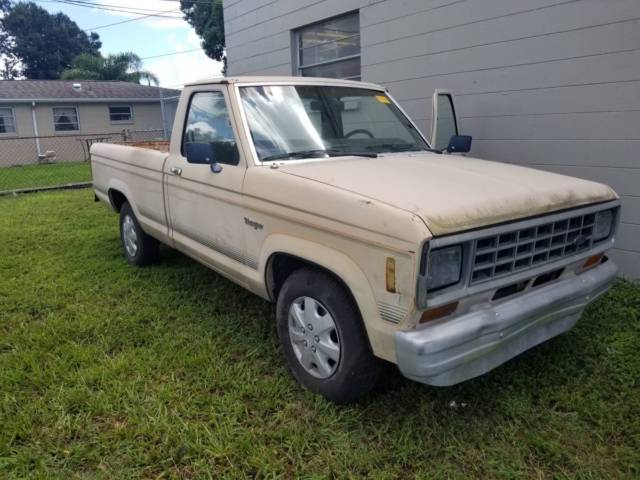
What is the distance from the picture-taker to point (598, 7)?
459cm

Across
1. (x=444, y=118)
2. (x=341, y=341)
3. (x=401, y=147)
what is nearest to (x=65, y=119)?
(x=444, y=118)

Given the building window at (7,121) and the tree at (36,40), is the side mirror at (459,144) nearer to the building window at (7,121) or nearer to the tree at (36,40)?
the building window at (7,121)

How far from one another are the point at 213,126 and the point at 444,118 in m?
2.49

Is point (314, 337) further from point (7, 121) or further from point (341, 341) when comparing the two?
point (7, 121)

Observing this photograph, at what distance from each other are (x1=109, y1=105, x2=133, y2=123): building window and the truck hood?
87.7 feet

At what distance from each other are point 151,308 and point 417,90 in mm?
4097

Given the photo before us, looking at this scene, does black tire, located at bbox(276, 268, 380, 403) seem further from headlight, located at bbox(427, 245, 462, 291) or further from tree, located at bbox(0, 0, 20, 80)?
tree, located at bbox(0, 0, 20, 80)

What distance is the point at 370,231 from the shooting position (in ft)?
8.15

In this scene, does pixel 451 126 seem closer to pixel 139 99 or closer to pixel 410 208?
pixel 410 208

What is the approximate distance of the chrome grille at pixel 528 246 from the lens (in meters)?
2.55

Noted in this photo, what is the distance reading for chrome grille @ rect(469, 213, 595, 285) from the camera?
8.36ft

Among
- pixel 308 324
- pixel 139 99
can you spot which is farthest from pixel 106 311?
pixel 139 99

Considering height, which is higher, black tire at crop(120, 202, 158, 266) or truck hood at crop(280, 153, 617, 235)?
truck hood at crop(280, 153, 617, 235)

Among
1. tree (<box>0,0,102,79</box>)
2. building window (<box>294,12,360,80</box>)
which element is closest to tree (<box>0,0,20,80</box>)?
tree (<box>0,0,102,79</box>)
